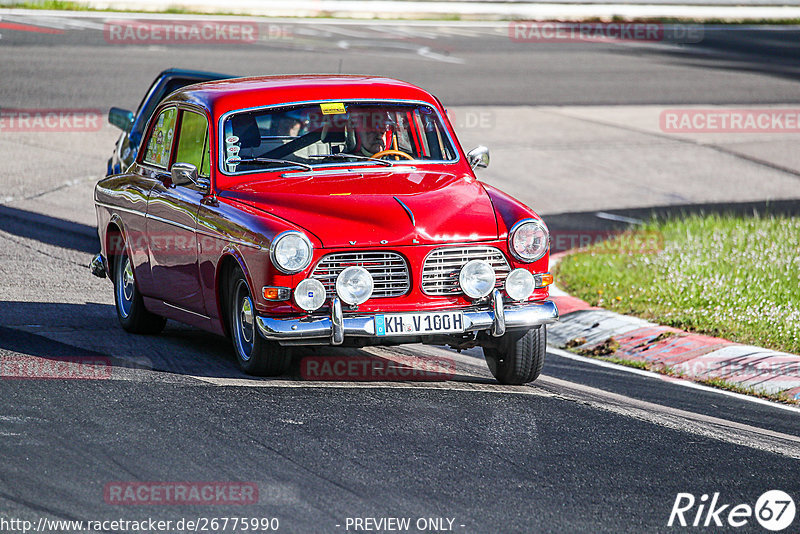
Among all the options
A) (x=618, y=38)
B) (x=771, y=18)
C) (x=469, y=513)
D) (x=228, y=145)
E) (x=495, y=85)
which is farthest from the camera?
(x=771, y=18)

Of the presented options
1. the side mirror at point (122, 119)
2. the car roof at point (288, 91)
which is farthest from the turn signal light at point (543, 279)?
the side mirror at point (122, 119)

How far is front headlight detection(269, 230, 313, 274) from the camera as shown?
6812mm

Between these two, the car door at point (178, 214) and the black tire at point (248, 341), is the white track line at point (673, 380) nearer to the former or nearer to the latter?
the black tire at point (248, 341)

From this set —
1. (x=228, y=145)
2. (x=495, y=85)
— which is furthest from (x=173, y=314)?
(x=495, y=85)

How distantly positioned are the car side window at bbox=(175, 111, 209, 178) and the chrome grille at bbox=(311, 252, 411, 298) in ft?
4.56

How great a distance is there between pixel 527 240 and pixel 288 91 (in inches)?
79.3

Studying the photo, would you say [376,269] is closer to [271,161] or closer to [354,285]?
[354,285]

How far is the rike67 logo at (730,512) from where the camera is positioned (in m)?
5.28

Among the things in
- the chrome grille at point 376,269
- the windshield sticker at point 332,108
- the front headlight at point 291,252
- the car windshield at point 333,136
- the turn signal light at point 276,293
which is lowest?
the turn signal light at point 276,293

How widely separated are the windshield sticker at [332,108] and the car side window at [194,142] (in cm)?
76

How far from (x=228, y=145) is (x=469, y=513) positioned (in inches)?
139

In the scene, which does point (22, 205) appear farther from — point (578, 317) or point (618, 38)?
point (618, 38)

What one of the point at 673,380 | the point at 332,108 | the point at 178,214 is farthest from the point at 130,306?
the point at 673,380

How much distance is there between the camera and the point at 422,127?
8.51 metres
